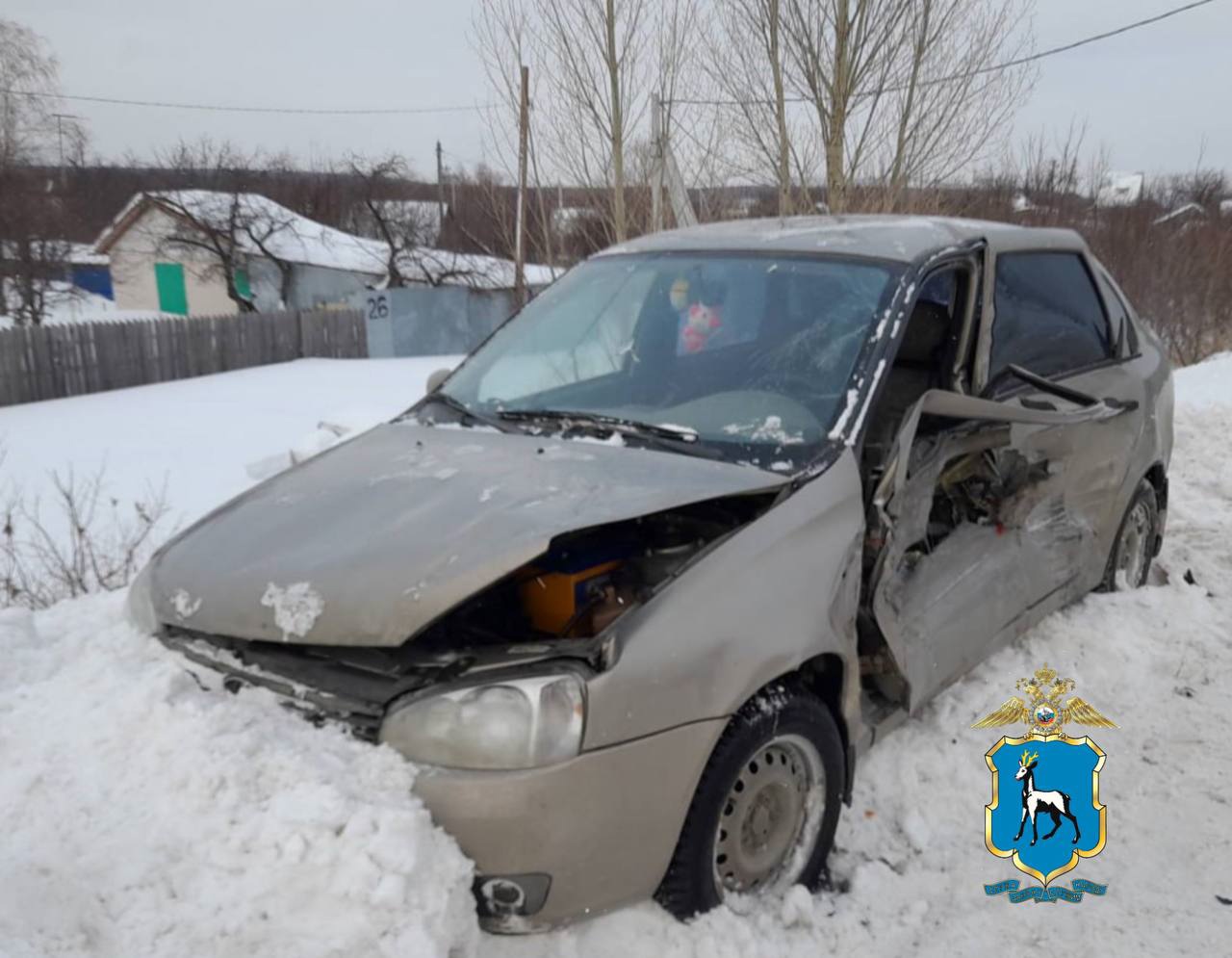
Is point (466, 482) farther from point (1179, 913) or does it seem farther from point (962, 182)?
point (962, 182)

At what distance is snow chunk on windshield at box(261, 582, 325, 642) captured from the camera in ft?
7.51

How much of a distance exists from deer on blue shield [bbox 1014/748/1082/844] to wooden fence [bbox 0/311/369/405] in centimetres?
2009

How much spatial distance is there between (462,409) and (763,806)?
1.76 m

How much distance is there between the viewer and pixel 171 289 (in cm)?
3656

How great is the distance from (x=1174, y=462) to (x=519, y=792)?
23.1 feet

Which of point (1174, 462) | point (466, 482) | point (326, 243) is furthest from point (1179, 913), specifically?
point (326, 243)

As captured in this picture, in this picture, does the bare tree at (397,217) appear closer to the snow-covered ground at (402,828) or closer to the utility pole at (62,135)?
the utility pole at (62,135)

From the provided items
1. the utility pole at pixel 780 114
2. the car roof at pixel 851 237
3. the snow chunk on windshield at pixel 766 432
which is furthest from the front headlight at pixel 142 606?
the utility pole at pixel 780 114

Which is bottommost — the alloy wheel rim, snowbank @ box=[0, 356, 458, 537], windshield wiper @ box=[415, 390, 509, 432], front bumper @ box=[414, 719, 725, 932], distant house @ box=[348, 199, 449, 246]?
snowbank @ box=[0, 356, 458, 537]

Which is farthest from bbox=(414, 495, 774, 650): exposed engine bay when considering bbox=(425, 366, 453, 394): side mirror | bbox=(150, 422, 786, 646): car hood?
bbox=(425, 366, 453, 394): side mirror

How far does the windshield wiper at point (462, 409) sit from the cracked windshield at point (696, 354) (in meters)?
0.02

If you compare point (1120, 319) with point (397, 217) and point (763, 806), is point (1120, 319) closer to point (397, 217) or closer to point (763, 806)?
point (763, 806)

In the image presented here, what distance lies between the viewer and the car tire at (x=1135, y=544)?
177 inches

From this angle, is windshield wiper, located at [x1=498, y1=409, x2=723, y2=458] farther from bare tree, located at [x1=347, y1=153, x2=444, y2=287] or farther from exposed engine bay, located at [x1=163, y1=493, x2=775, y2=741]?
bare tree, located at [x1=347, y1=153, x2=444, y2=287]
